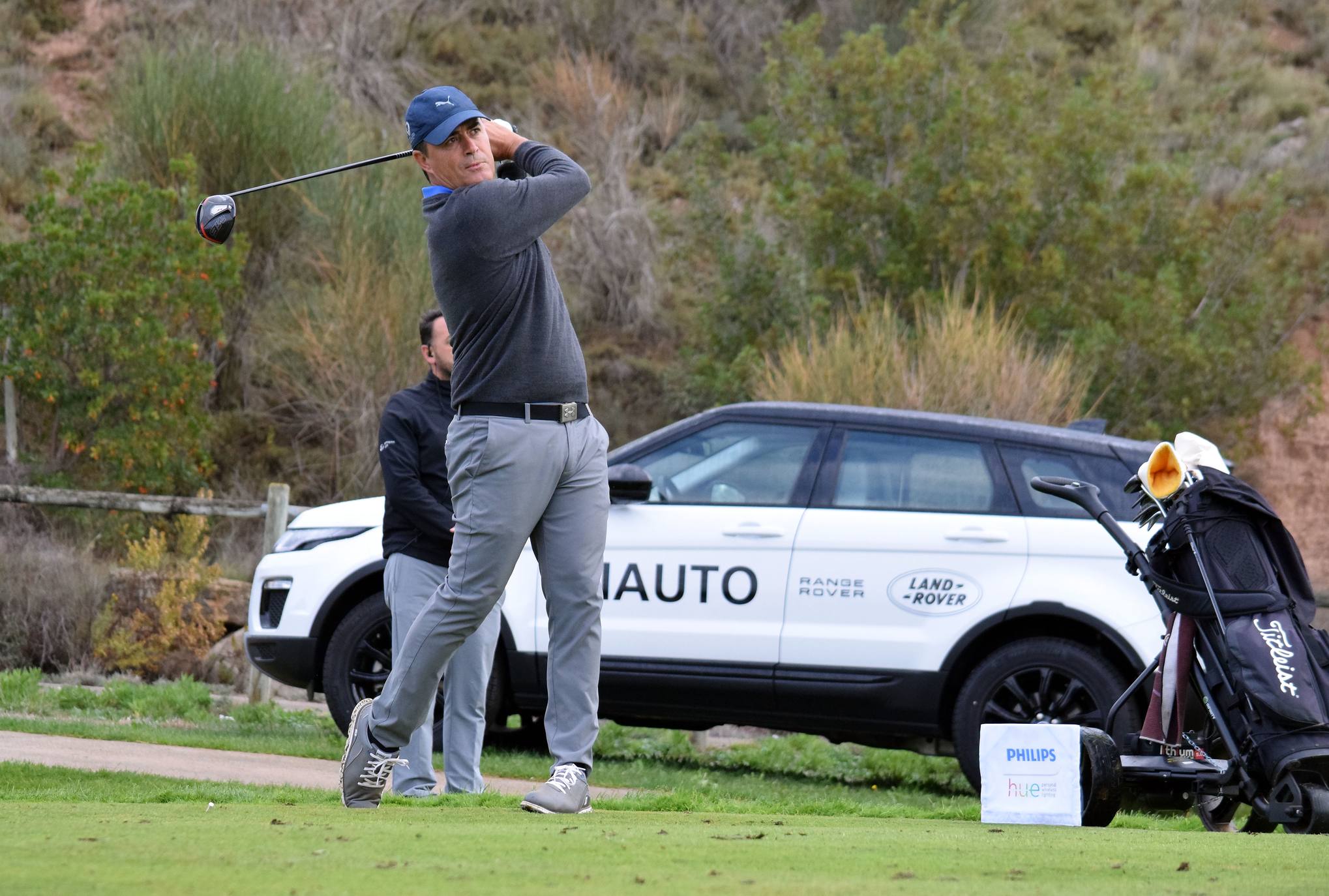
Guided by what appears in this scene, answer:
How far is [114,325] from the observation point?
16219 mm

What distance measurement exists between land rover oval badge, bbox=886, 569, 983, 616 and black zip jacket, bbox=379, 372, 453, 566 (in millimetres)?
2500

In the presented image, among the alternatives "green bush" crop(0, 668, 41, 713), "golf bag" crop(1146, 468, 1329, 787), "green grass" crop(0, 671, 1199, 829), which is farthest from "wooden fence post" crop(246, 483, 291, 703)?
"golf bag" crop(1146, 468, 1329, 787)

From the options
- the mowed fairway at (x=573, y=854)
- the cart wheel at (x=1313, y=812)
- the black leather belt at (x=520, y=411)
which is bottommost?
the cart wheel at (x=1313, y=812)

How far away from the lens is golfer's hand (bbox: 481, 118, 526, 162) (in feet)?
17.1

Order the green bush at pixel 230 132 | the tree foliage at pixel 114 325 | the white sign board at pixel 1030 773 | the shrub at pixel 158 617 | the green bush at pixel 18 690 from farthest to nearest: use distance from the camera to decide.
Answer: the green bush at pixel 230 132 → the tree foliage at pixel 114 325 → the shrub at pixel 158 617 → the green bush at pixel 18 690 → the white sign board at pixel 1030 773

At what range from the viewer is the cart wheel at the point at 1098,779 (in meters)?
5.57

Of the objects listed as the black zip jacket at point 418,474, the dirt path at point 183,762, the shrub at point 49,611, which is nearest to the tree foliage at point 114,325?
the shrub at point 49,611

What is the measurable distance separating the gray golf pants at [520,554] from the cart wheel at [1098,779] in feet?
5.41

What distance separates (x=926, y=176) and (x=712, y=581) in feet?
39.5

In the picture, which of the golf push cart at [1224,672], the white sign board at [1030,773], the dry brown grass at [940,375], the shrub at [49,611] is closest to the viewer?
the white sign board at [1030,773]

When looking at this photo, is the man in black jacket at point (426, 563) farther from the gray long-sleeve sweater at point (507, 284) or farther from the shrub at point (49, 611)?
the shrub at point (49, 611)

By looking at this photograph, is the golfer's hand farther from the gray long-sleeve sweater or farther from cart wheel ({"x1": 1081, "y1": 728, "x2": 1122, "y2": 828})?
cart wheel ({"x1": 1081, "y1": 728, "x2": 1122, "y2": 828})

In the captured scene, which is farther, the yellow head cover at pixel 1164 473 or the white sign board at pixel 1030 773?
the yellow head cover at pixel 1164 473

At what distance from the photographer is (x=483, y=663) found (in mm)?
6469
